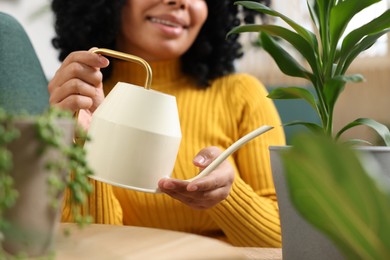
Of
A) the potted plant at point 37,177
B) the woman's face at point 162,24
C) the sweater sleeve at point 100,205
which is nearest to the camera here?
the potted plant at point 37,177

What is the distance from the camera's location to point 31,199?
41cm

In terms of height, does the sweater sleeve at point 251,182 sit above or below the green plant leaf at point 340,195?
below

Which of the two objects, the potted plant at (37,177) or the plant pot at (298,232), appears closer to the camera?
the potted plant at (37,177)

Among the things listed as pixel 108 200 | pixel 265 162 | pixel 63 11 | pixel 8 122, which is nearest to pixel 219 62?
pixel 265 162

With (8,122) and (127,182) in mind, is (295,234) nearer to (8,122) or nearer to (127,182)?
(127,182)

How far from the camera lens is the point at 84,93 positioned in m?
0.89

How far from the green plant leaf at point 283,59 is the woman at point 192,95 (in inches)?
17.0

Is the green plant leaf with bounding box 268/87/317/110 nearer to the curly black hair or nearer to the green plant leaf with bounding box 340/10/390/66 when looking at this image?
the green plant leaf with bounding box 340/10/390/66

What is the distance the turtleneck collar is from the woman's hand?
619 mm

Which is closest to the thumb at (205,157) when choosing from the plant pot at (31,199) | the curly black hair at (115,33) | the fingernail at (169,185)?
the fingernail at (169,185)

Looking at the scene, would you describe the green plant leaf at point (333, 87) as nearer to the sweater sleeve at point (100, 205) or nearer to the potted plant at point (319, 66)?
the potted plant at point (319, 66)

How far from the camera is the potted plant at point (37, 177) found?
1.27 ft

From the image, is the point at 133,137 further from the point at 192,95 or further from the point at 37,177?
the point at 192,95

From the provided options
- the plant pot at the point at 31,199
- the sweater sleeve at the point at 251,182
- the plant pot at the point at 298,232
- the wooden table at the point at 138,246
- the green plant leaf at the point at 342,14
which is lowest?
the sweater sleeve at the point at 251,182
